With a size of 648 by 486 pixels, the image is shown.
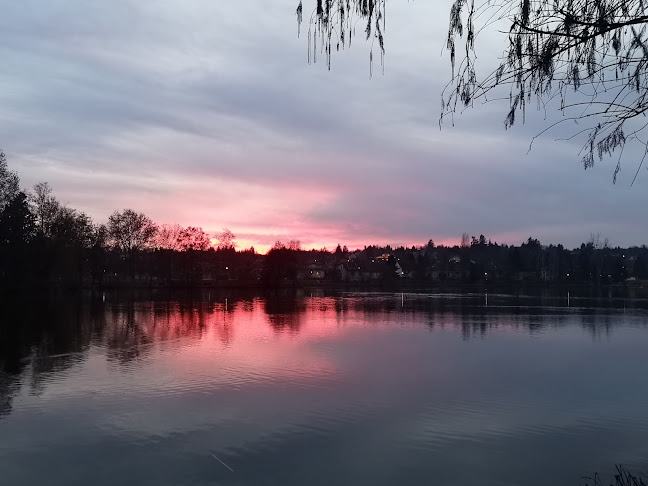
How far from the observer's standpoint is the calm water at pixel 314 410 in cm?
843

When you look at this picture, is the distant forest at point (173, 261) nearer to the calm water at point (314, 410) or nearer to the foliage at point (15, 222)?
the foliage at point (15, 222)

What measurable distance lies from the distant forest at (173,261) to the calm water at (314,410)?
28.3m

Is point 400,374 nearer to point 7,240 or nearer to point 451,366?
point 451,366

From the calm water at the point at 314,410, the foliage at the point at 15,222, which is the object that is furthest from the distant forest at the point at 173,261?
the calm water at the point at 314,410

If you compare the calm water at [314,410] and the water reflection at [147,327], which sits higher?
the water reflection at [147,327]

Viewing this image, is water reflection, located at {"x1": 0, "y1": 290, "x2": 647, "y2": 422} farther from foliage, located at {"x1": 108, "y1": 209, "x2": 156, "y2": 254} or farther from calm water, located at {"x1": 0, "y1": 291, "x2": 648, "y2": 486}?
foliage, located at {"x1": 108, "y1": 209, "x2": 156, "y2": 254}

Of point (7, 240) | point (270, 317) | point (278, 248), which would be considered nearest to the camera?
point (270, 317)

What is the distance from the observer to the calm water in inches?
332

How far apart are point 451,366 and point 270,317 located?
1844cm

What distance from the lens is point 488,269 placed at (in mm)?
144375

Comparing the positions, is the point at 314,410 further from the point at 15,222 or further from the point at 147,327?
the point at 15,222

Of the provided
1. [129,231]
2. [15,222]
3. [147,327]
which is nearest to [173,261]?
[129,231]

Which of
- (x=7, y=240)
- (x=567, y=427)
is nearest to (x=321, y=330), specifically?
(x=567, y=427)

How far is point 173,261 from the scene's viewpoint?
300ft
